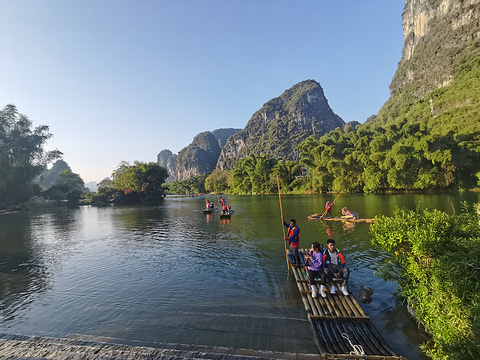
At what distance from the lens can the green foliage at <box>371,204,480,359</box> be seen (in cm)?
472

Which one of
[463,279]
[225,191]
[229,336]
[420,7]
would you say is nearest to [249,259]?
[229,336]

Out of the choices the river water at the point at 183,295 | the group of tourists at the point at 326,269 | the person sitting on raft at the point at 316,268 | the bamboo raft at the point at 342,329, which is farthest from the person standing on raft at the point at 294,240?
the bamboo raft at the point at 342,329

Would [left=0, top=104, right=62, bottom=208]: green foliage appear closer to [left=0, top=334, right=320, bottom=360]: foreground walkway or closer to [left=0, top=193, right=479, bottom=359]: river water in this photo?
[left=0, top=193, right=479, bottom=359]: river water

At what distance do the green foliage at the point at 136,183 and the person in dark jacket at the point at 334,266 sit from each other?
269 feet

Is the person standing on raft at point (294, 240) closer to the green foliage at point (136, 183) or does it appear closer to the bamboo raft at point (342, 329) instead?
the bamboo raft at point (342, 329)

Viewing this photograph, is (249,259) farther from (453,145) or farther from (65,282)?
(453,145)

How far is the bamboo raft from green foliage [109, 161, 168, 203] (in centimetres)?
8311

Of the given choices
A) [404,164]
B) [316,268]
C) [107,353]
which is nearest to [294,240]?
[316,268]

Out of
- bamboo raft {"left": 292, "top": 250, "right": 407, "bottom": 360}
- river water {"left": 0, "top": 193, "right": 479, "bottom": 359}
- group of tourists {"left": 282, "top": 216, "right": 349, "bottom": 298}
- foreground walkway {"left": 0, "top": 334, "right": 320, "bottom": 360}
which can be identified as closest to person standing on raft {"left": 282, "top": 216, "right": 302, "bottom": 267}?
river water {"left": 0, "top": 193, "right": 479, "bottom": 359}

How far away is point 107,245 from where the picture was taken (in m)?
20.3

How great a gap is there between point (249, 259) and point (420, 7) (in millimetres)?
176736

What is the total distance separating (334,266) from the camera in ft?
29.5

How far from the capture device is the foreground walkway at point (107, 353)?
560 centimetres

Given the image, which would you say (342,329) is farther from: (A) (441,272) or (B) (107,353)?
(B) (107,353)
